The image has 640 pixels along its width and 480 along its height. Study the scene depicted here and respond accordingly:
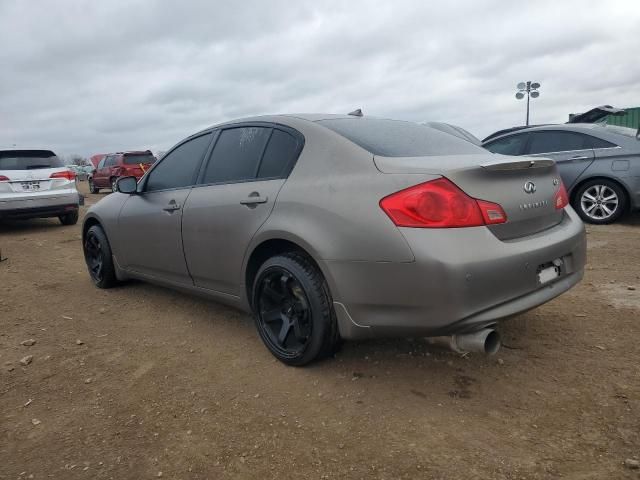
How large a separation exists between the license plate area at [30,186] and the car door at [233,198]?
6852 mm

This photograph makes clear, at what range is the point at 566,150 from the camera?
7398 mm

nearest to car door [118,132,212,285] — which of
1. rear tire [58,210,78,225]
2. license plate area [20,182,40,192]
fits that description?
license plate area [20,182,40,192]

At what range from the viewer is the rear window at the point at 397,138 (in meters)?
2.73

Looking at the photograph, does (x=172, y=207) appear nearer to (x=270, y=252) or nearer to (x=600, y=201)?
(x=270, y=252)

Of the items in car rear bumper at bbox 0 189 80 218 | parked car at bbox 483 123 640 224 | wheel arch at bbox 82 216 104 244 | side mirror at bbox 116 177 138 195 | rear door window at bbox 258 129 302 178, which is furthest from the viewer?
car rear bumper at bbox 0 189 80 218

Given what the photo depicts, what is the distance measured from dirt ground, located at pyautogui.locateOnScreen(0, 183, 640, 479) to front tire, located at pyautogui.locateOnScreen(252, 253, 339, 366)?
0.48ft

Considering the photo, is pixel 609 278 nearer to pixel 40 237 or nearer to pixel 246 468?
pixel 246 468

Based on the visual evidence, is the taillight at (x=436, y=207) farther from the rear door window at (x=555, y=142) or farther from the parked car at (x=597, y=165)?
the rear door window at (x=555, y=142)

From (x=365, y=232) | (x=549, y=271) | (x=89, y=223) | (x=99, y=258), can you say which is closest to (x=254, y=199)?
(x=365, y=232)

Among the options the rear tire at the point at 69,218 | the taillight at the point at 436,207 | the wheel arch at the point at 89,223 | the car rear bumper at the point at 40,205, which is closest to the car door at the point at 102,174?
the rear tire at the point at 69,218

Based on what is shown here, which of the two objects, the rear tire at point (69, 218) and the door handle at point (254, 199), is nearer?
the door handle at point (254, 199)

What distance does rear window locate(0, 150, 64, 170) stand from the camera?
882cm

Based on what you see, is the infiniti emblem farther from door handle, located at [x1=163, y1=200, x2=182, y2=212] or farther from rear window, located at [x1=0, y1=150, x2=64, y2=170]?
rear window, located at [x1=0, y1=150, x2=64, y2=170]

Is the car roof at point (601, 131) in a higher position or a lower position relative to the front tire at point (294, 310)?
higher
